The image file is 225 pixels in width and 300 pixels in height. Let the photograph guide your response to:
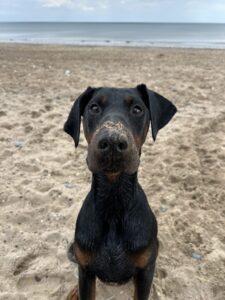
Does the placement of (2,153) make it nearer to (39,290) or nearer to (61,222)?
(61,222)

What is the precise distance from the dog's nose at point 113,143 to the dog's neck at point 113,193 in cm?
55

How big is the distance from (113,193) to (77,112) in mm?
681

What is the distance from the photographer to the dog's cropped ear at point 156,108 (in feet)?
9.70

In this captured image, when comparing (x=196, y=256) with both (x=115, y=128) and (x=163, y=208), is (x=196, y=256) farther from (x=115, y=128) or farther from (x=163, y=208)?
(x=115, y=128)

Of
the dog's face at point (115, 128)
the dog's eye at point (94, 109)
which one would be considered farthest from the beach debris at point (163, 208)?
the dog's eye at point (94, 109)

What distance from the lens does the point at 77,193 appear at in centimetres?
492

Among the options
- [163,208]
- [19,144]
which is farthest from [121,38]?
[163,208]

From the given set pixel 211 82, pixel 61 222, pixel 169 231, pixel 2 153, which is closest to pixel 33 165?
pixel 2 153

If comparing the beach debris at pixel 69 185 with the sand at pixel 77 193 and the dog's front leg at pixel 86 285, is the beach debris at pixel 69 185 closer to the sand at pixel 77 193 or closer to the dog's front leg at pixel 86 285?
the sand at pixel 77 193

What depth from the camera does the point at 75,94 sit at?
349 inches

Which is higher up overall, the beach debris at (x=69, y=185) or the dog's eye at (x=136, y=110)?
the dog's eye at (x=136, y=110)

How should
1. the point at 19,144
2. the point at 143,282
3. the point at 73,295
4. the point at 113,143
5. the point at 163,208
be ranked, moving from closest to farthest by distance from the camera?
the point at 113,143 → the point at 143,282 → the point at 73,295 → the point at 163,208 → the point at 19,144

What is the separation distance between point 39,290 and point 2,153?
293 centimetres

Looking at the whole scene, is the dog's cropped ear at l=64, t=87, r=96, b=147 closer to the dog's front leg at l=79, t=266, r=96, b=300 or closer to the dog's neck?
the dog's neck
